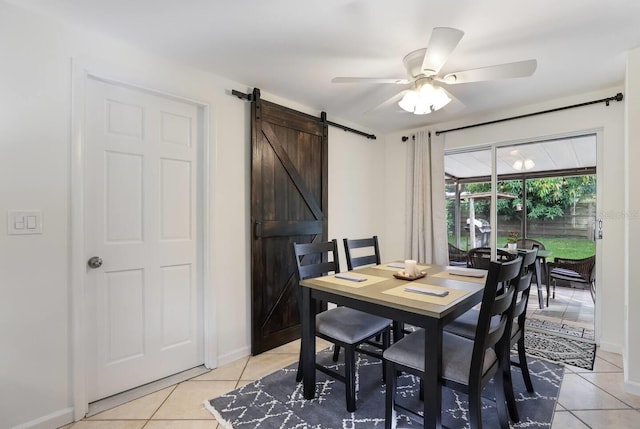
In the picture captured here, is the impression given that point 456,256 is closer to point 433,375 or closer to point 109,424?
point 433,375

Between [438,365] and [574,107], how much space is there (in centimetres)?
287

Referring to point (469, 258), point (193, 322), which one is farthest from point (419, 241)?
point (193, 322)

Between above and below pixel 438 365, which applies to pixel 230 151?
above

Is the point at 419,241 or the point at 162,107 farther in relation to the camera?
the point at 419,241

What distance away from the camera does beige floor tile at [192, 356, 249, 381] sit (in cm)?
232

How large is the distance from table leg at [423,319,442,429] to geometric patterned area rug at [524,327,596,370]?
183cm

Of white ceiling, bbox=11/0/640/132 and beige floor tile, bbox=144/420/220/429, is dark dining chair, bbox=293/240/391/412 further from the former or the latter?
white ceiling, bbox=11/0/640/132

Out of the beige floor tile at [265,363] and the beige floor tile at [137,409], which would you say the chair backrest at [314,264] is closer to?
the beige floor tile at [265,363]

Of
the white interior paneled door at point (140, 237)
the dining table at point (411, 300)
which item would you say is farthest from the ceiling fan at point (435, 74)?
the white interior paneled door at point (140, 237)

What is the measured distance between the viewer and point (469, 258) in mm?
3689

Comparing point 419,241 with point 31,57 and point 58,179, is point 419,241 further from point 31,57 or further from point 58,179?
point 31,57

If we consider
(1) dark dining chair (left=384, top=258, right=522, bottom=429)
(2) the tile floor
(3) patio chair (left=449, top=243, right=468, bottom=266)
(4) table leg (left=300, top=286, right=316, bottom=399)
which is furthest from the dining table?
(3) patio chair (left=449, top=243, right=468, bottom=266)

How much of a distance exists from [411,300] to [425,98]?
1295 mm

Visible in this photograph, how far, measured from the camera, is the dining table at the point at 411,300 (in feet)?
4.72
